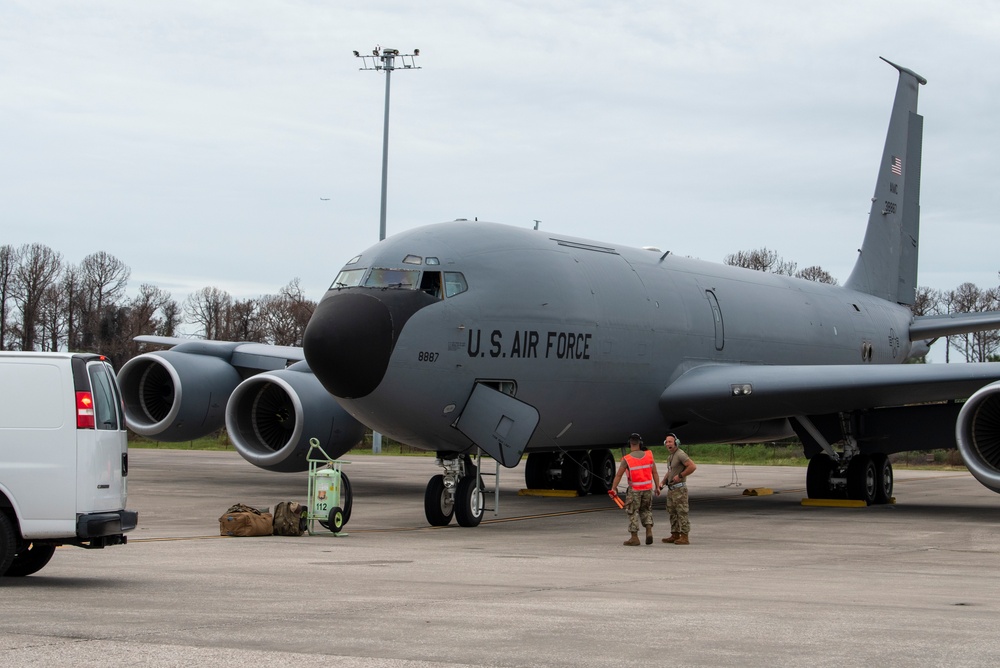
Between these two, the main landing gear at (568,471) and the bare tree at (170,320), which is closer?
the main landing gear at (568,471)

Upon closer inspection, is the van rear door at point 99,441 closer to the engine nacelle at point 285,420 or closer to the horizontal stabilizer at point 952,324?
the engine nacelle at point 285,420

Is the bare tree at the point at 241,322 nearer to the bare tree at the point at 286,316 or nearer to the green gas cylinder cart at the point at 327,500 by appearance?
the bare tree at the point at 286,316

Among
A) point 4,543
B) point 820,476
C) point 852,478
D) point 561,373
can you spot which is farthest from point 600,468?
point 4,543

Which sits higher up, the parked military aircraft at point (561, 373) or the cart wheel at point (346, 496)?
the parked military aircraft at point (561, 373)

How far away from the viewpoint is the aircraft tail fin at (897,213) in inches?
1170

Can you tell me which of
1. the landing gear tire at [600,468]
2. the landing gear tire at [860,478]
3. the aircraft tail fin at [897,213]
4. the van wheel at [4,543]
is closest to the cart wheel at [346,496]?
the van wheel at [4,543]

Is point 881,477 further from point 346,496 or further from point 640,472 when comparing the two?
point 346,496

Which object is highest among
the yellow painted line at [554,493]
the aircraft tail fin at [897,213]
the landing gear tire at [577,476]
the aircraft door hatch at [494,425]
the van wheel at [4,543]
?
the aircraft tail fin at [897,213]

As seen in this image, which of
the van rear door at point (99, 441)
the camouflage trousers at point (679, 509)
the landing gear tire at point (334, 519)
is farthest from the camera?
the landing gear tire at point (334, 519)

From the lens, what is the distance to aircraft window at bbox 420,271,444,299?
16438 millimetres

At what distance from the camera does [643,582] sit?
10.8m

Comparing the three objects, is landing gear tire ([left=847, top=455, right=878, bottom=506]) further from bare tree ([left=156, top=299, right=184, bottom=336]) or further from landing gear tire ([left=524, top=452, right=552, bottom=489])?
bare tree ([left=156, top=299, right=184, bottom=336])

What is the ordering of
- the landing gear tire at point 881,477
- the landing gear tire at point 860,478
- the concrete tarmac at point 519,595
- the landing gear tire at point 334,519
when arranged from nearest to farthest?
the concrete tarmac at point 519,595, the landing gear tire at point 334,519, the landing gear tire at point 860,478, the landing gear tire at point 881,477

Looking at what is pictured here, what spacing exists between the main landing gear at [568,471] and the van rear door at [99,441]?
13.8 metres
